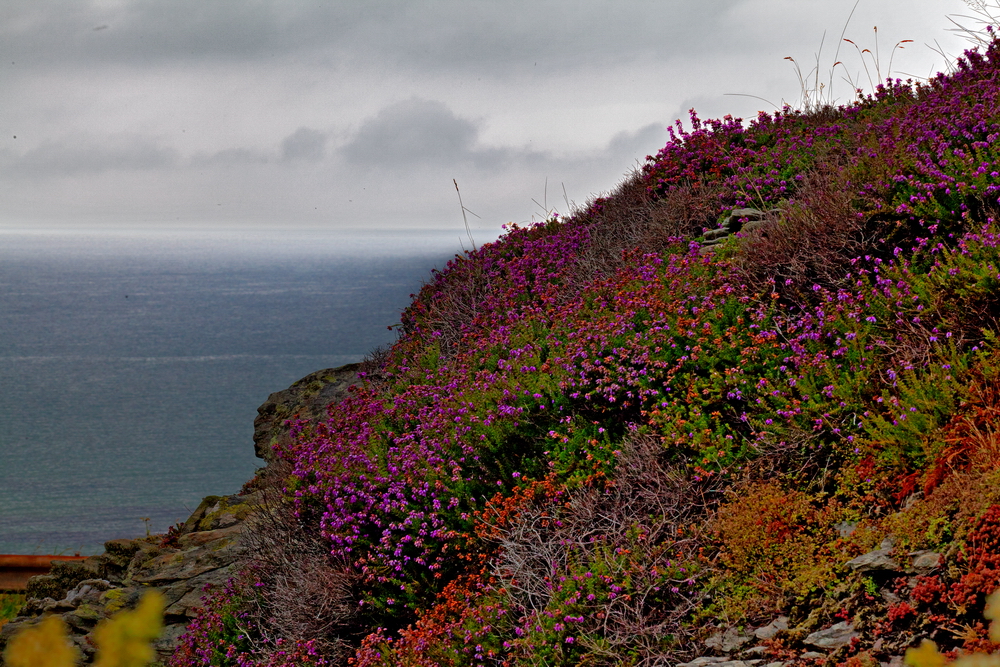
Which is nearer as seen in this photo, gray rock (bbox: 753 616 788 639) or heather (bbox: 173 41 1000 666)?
gray rock (bbox: 753 616 788 639)

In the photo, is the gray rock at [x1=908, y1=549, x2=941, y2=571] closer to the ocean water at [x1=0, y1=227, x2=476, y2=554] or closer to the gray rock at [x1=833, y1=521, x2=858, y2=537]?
the gray rock at [x1=833, y1=521, x2=858, y2=537]

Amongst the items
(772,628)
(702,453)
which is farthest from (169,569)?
(772,628)

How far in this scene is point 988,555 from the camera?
3105 mm

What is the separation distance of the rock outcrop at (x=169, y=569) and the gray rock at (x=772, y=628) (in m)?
6.08

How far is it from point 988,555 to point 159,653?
25.5 ft

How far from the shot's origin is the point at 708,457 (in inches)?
194

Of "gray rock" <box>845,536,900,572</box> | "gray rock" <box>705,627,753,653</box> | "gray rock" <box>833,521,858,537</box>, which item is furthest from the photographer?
"gray rock" <box>833,521,858,537</box>

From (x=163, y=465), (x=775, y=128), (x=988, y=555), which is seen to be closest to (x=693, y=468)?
(x=988, y=555)

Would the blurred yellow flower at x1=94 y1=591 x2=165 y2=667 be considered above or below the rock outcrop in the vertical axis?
above

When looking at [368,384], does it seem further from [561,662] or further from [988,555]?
[988,555]

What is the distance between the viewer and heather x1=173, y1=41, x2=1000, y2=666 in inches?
153

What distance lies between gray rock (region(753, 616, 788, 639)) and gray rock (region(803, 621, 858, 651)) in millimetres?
204

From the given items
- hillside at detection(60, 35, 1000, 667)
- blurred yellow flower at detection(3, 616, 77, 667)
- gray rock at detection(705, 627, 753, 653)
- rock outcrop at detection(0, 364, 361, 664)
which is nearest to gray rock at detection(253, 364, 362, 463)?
rock outcrop at detection(0, 364, 361, 664)

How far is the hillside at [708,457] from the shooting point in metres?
3.78
